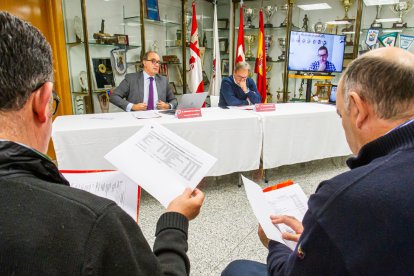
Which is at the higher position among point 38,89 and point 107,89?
point 38,89

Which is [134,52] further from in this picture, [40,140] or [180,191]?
[40,140]

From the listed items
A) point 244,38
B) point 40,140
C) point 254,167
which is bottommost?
point 254,167

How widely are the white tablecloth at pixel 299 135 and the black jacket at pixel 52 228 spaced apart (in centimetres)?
243

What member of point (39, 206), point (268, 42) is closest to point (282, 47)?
point (268, 42)

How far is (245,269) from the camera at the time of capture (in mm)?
1126

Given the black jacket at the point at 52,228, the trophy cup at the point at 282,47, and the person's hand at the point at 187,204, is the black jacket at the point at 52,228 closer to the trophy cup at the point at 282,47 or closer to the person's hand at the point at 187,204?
the person's hand at the point at 187,204

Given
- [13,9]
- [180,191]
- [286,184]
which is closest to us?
[180,191]

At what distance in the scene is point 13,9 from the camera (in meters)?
3.15

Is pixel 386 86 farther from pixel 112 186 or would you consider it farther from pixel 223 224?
pixel 223 224

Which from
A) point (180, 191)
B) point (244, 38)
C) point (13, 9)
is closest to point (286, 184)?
point (180, 191)

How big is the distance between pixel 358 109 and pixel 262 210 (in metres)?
0.44

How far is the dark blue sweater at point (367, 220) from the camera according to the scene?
0.56m

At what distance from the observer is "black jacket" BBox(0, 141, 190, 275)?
1.34 feet

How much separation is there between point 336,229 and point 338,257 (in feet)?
0.17
